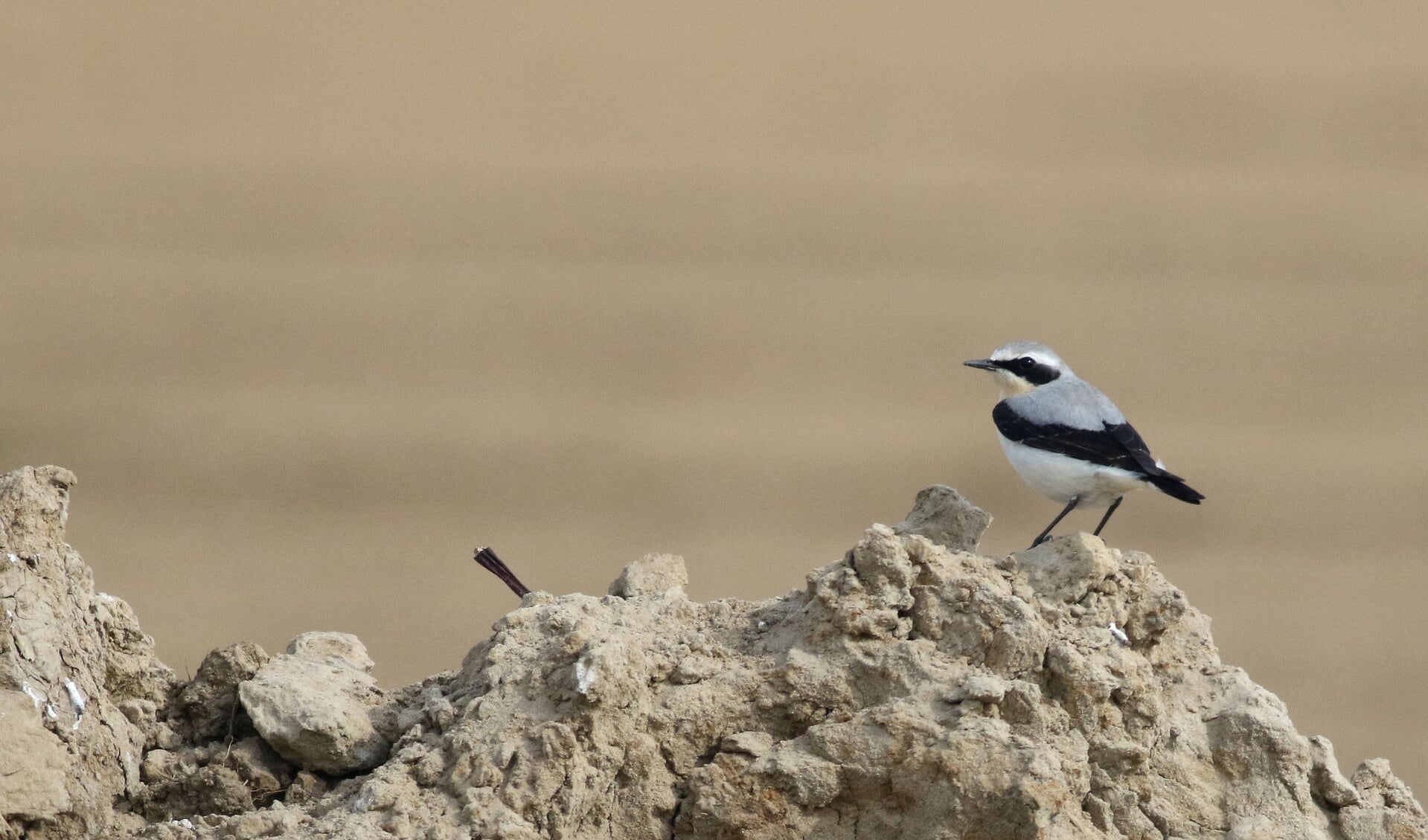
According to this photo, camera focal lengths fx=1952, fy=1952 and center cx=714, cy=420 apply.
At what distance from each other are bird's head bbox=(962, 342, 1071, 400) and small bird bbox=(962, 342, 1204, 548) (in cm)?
9

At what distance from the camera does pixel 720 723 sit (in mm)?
4473

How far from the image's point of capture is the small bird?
7199 mm

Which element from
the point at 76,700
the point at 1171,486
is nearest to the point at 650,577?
the point at 76,700

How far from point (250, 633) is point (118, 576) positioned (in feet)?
7.21

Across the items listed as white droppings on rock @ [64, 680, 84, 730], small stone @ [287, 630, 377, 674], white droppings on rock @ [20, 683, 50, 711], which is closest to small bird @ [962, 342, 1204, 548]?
small stone @ [287, 630, 377, 674]

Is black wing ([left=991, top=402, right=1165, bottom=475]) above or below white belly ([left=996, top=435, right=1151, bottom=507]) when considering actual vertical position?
above

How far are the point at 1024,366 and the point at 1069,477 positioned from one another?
937 millimetres

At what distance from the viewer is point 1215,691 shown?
493 cm

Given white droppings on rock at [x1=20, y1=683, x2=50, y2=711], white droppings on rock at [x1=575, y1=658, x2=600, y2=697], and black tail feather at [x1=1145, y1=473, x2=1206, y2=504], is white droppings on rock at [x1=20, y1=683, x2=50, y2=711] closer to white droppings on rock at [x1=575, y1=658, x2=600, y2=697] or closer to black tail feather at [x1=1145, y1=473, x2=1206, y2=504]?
white droppings on rock at [x1=575, y1=658, x2=600, y2=697]

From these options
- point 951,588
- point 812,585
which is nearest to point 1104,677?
point 951,588

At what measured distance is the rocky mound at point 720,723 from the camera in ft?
14.0

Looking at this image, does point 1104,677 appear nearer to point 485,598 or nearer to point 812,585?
point 812,585

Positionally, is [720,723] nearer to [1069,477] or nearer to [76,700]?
[76,700]

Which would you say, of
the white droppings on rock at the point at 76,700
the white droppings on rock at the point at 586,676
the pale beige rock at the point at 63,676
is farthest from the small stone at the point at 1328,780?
the white droppings on rock at the point at 76,700
